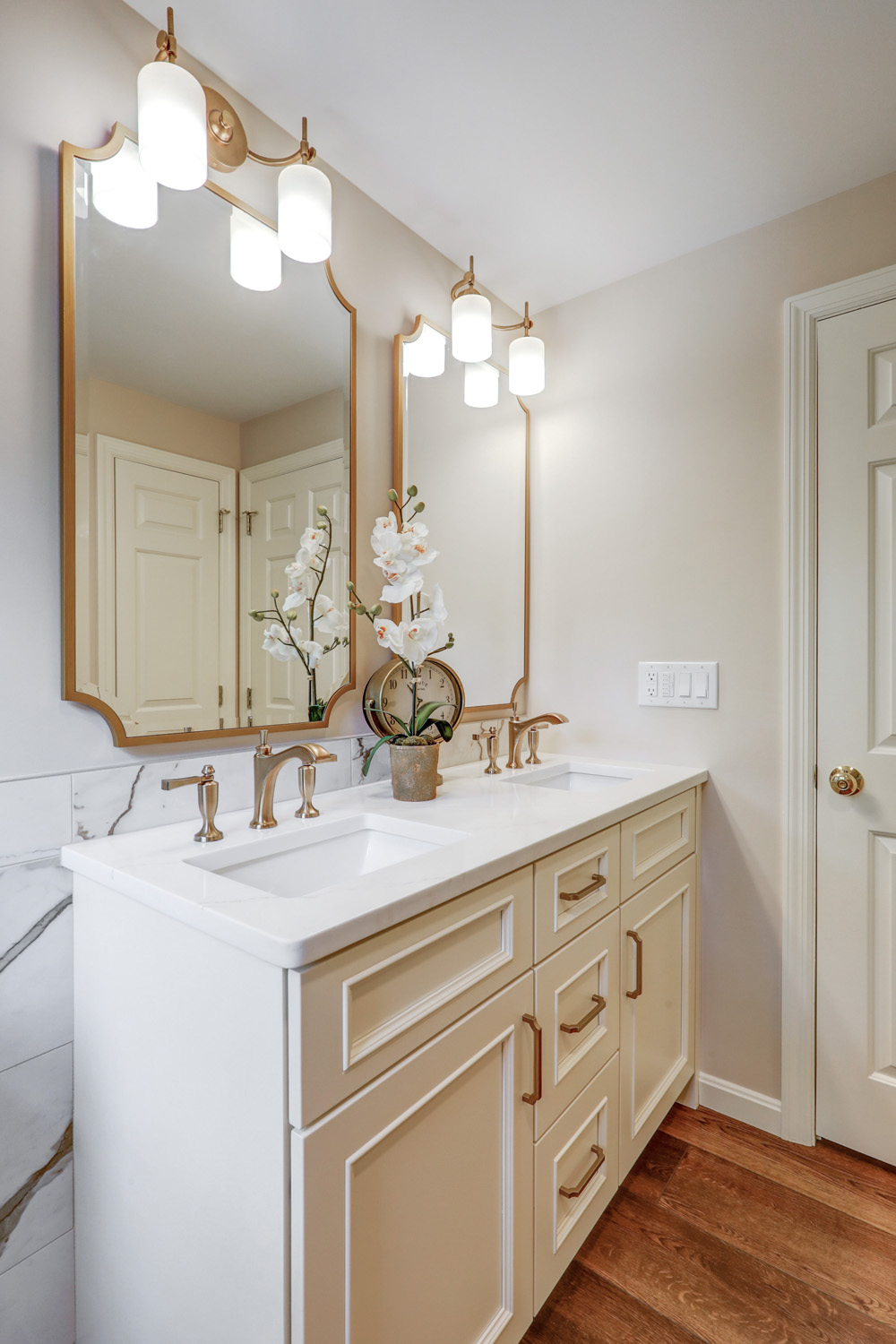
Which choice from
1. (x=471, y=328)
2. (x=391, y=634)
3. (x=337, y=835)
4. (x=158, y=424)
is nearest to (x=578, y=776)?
(x=391, y=634)

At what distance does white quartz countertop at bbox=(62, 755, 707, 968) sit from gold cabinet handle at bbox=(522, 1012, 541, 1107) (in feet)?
0.84

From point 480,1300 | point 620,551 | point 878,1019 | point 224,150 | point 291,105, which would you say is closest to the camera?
point 480,1300

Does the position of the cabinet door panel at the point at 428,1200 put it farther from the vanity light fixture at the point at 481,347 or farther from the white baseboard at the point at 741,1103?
the vanity light fixture at the point at 481,347

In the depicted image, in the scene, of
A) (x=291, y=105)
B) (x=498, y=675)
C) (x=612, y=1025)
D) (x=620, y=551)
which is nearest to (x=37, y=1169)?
(x=612, y=1025)

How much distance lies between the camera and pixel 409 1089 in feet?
2.79

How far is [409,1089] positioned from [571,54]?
5.84 feet

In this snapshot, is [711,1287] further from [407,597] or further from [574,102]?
[574,102]

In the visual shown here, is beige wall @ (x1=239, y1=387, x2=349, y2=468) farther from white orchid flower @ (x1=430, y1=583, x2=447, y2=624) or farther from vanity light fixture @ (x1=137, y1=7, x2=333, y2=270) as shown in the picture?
white orchid flower @ (x1=430, y1=583, x2=447, y2=624)

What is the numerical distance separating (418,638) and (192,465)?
55 cm

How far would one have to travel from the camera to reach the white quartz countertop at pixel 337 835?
0.77 m

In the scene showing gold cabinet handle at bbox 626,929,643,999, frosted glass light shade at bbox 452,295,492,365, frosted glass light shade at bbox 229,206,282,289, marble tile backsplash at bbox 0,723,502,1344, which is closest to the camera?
marble tile backsplash at bbox 0,723,502,1344

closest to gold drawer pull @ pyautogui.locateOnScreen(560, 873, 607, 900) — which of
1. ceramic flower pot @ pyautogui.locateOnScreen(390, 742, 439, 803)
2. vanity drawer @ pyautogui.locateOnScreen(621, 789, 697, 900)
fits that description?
vanity drawer @ pyautogui.locateOnScreen(621, 789, 697, 900)

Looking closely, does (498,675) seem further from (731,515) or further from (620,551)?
(731,515)

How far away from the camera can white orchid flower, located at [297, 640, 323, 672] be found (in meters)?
1.42
